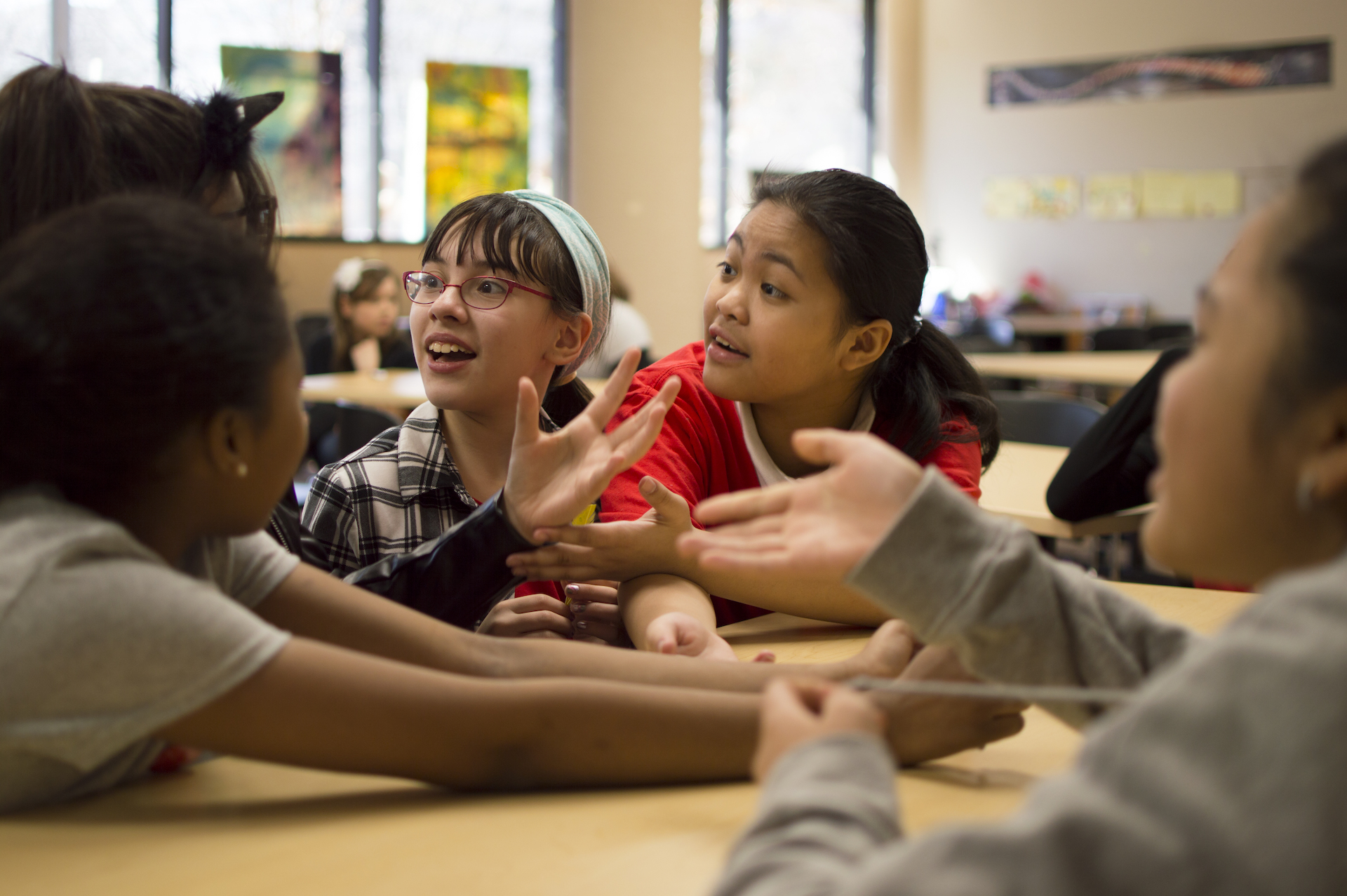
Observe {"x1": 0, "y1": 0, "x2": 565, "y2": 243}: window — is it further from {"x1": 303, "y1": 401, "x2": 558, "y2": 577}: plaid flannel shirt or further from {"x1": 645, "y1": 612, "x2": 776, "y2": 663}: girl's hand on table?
{"x1": 645, "y1": 612, "x2": 776, "y2": 663}: girl's hand on table

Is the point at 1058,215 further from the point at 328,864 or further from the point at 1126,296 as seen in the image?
the point at 328,864

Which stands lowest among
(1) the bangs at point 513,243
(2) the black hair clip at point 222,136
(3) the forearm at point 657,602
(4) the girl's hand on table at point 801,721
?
(3) the forearm at point 657,602

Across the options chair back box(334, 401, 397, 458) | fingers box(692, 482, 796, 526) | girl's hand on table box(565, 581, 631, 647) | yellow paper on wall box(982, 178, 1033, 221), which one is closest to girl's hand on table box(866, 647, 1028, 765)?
fingers box(692, 482, 796, 526)

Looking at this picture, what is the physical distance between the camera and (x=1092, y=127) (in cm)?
957

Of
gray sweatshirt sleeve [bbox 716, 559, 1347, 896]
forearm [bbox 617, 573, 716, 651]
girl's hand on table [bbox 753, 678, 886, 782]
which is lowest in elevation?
forearm [bbox 617, 573, 716, 651]

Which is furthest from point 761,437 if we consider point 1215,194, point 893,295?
point 1215,194

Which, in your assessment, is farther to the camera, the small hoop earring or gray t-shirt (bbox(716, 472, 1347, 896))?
the small hoop earring

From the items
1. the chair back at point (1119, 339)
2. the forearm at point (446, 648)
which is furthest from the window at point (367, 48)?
the forearm at point (446, 648)

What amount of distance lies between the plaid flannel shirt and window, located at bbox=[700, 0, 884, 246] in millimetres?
7869

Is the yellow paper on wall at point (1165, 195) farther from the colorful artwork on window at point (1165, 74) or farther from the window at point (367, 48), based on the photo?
the window at point (367, 48)

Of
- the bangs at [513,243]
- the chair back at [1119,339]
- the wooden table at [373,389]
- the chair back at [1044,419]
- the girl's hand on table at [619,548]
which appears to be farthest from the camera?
the chair back at [1119,339]

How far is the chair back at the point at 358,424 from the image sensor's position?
2662mm

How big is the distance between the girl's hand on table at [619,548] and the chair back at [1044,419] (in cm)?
200

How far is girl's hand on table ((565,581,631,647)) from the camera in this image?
150 cm
